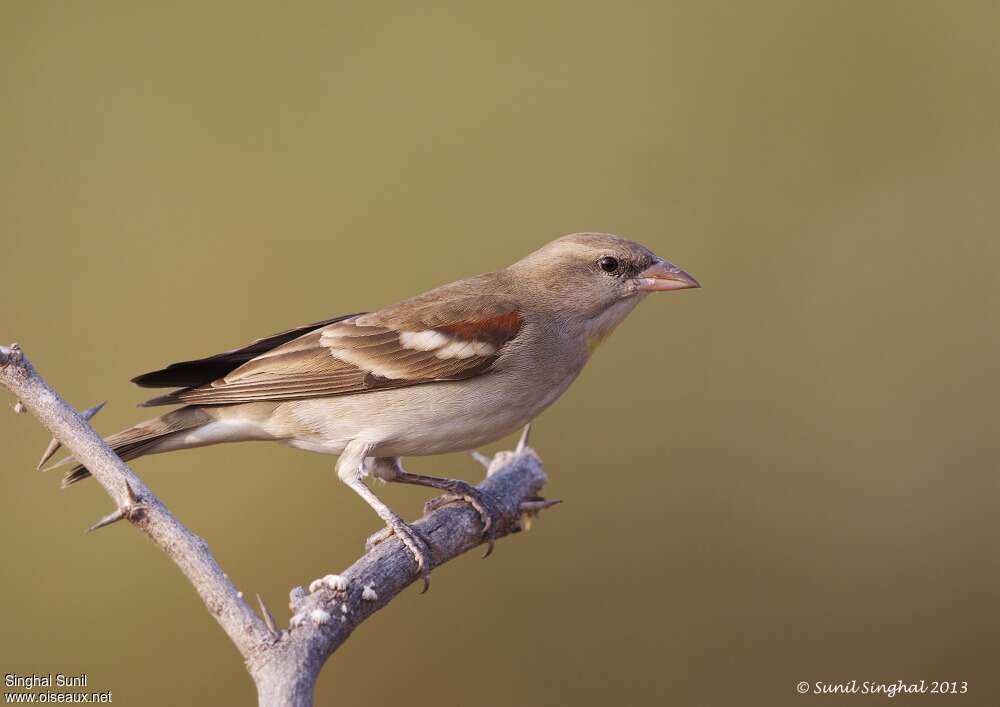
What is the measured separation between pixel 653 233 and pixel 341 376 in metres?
3.76

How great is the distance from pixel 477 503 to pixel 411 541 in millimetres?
608

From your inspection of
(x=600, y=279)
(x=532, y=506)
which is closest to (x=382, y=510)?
(x=532, y=506)

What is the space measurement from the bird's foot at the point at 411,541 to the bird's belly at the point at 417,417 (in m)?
0.43

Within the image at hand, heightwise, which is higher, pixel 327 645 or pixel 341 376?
pixel 341 376

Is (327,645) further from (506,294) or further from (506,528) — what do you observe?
(506,294)

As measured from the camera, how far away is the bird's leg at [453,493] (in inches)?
199

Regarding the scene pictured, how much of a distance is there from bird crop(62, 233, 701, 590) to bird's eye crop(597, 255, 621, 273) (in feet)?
0.05

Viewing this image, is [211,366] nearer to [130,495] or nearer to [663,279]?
[130,495]

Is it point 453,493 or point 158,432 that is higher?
point 158,432

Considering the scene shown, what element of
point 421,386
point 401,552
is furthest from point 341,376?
point 401,552

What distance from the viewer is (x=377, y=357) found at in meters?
4.99

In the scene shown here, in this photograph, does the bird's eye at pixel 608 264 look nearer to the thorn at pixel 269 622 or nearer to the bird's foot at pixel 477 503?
the bird's foot at pixel 477 503

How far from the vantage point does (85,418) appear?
3.53 meters

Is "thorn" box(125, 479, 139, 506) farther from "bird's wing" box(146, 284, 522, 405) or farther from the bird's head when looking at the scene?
the bird's head
